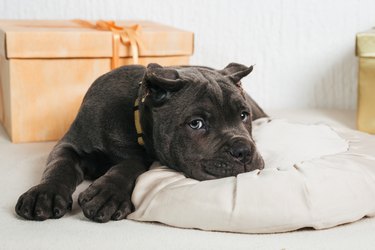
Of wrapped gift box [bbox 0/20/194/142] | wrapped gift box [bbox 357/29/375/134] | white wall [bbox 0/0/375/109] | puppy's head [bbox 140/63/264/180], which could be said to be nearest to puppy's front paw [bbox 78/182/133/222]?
puppy's head [bbox 140/63/264/180]

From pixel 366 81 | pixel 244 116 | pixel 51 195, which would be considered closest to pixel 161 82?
pixel 244 116

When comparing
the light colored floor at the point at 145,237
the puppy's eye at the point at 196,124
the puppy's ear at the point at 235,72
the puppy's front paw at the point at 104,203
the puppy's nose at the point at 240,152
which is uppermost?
the puppy's ear at the point at 235,72

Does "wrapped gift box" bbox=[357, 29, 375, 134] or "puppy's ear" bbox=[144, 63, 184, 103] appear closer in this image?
"puppy's ear" bbox=[144, 63, 184, 103]

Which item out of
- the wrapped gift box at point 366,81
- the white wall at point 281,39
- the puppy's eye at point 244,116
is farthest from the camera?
the white wall at point 281,39

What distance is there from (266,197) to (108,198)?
0.42 meters

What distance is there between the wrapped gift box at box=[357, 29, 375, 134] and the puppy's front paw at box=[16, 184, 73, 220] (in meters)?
1.61

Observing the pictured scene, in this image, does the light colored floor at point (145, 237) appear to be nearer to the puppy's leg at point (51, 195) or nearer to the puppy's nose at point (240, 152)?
the puppy's leg at point (51, 195)

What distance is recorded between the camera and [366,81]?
9.64ft

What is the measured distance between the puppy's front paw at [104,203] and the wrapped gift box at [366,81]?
1483 millimetres

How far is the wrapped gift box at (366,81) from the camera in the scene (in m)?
2.87

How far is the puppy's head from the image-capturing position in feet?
6.05

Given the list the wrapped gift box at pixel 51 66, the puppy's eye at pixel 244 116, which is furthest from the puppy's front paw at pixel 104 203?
the wrapped gift box at pixel 51 66

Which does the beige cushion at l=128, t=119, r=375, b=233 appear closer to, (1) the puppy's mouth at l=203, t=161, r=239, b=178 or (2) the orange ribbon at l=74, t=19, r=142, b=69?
(1) the puppy's mouth at l=203, t=161, r=239, b=178

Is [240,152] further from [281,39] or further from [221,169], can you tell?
[281,39]
